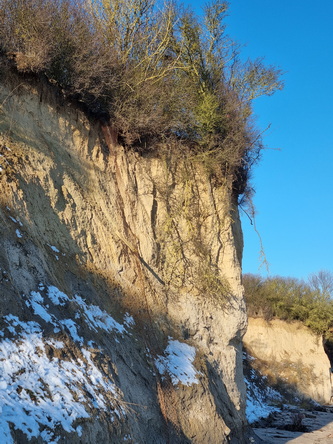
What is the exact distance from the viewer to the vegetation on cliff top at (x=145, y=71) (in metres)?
→ 9.91

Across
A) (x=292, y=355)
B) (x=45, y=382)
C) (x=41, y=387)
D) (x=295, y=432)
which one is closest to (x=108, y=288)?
(x=45, y=382)

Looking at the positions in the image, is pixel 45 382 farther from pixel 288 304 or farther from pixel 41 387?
pixel 288 304

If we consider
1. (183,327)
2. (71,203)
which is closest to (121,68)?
(71,203)

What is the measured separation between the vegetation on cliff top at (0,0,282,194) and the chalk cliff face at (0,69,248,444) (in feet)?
1.72

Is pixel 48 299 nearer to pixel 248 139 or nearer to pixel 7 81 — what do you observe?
pixel 7 81

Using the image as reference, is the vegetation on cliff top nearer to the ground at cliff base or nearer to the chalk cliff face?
the chalk cliff face

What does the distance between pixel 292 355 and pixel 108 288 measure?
913 inches

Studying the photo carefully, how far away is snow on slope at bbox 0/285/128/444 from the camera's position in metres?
5.21

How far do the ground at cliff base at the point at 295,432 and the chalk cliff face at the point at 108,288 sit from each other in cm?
441

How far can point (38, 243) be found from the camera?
8.15m

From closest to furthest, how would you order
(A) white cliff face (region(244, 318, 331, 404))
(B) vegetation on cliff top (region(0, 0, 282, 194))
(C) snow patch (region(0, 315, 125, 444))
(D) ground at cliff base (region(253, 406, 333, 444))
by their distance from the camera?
(C) snow patch (region(0, 315, 125, 444)) → (B) vegetation on cliff top (region(0, 0, 282, 194)) → (D) ground at cliff base (region(253, 406, 333, 444)) → (A) white cliff face (region(244, 318, 331, 404))

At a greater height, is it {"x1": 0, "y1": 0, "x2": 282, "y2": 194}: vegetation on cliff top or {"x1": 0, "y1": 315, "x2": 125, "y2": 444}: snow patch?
{"x1": 0, "y1": 0, "x2": 282, "y2": 194}: vegetation on cliff top

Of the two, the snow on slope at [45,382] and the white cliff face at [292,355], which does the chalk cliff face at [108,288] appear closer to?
the snow on slope at [45,382]

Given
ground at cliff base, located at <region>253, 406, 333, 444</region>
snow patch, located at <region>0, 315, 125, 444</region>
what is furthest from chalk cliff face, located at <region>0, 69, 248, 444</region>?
ground at cliff base, located at <region>253, 406, 333, 444</region>
